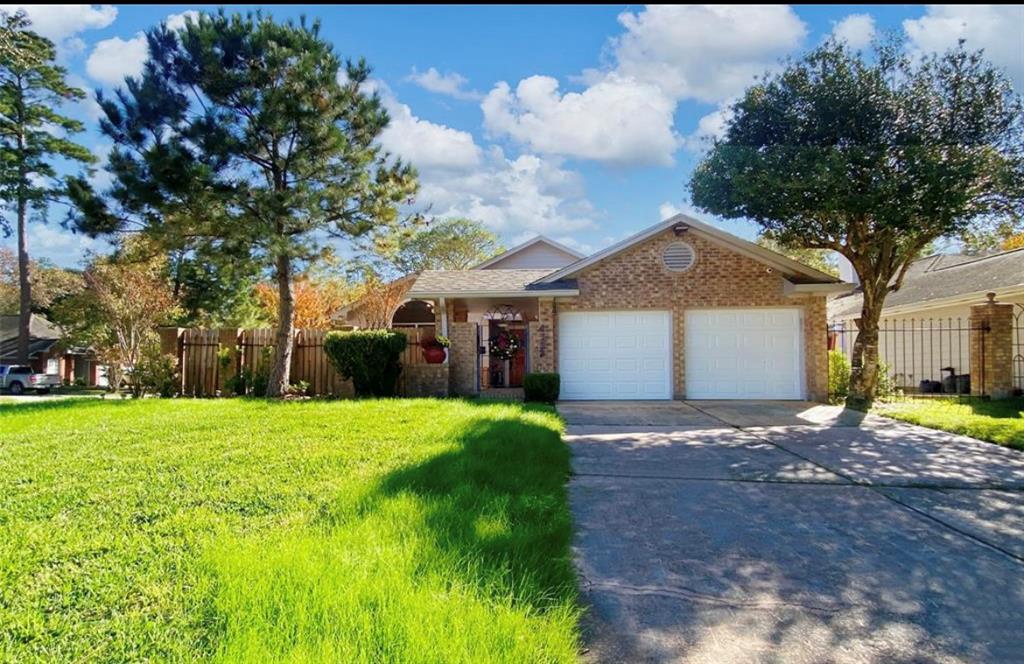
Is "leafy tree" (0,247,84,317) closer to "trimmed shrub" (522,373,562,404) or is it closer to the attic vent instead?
"trimmed shrub" (522,373,562,404)

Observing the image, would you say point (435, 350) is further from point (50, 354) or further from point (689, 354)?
point (50, 354)

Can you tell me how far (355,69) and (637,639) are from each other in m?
A: 13.4

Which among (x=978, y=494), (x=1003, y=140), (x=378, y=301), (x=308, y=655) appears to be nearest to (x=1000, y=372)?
(x=1003, y=140)

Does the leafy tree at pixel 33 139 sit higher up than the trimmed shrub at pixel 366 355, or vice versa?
the leafy tree at pixel 33 139

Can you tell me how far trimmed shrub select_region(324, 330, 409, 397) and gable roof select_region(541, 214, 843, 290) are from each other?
4.16 meters

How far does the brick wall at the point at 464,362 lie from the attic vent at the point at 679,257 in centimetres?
486

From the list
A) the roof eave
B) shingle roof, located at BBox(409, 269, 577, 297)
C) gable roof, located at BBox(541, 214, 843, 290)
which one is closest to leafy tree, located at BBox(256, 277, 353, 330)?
shingle roof, located at BBox(409, 269, 577, 297)

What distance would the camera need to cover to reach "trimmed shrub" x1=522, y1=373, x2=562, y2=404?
12.6 m

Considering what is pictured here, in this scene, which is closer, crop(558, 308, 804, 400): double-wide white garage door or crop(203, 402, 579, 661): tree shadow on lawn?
crop(203, 402, 579, 661): tree shadow on lawn

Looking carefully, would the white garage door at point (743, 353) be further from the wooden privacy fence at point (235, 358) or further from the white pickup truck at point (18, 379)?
the white pickup truck at point (18, 379)

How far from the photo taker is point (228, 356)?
1395cm

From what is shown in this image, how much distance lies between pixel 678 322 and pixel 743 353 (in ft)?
5.61

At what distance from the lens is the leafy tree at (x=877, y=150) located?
9547 mm

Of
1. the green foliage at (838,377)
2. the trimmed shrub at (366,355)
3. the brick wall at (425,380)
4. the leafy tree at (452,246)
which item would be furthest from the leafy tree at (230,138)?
the leafy tree at (452,246)
